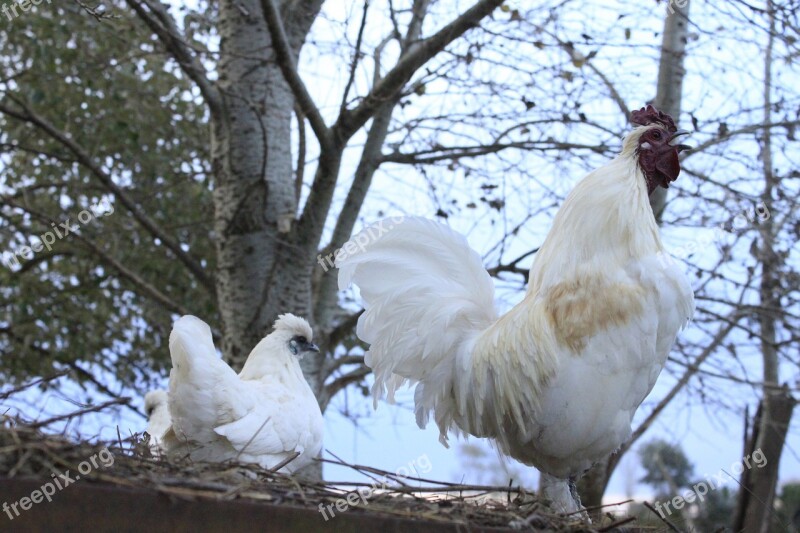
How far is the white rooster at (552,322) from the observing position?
4.71m

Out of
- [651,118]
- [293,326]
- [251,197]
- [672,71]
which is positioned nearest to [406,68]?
[251,197]

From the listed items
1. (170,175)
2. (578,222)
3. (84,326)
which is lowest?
(578,222)

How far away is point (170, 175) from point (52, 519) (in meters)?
7.94

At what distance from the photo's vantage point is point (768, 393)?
9.13 meters

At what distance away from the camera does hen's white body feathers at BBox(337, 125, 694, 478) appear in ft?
15.4

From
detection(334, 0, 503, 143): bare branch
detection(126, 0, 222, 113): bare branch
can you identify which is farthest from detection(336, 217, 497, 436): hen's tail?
detection(126, 0, 222, 113): bare branch

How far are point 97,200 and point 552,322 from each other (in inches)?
282

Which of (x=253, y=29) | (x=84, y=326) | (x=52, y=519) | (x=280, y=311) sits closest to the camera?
(x=52, y=519)

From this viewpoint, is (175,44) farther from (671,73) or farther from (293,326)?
(671,73)

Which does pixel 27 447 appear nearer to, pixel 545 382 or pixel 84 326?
pixel 545 382

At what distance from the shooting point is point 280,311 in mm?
8133

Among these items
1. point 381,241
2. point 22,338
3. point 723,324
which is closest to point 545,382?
point 381,241

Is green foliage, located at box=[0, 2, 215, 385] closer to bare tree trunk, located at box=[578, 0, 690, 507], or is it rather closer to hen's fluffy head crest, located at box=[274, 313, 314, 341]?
hen's fluffy head crest, located at box=[274, 313, 314, 341]

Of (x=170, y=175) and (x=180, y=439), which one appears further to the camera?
(x=170, y=175)
